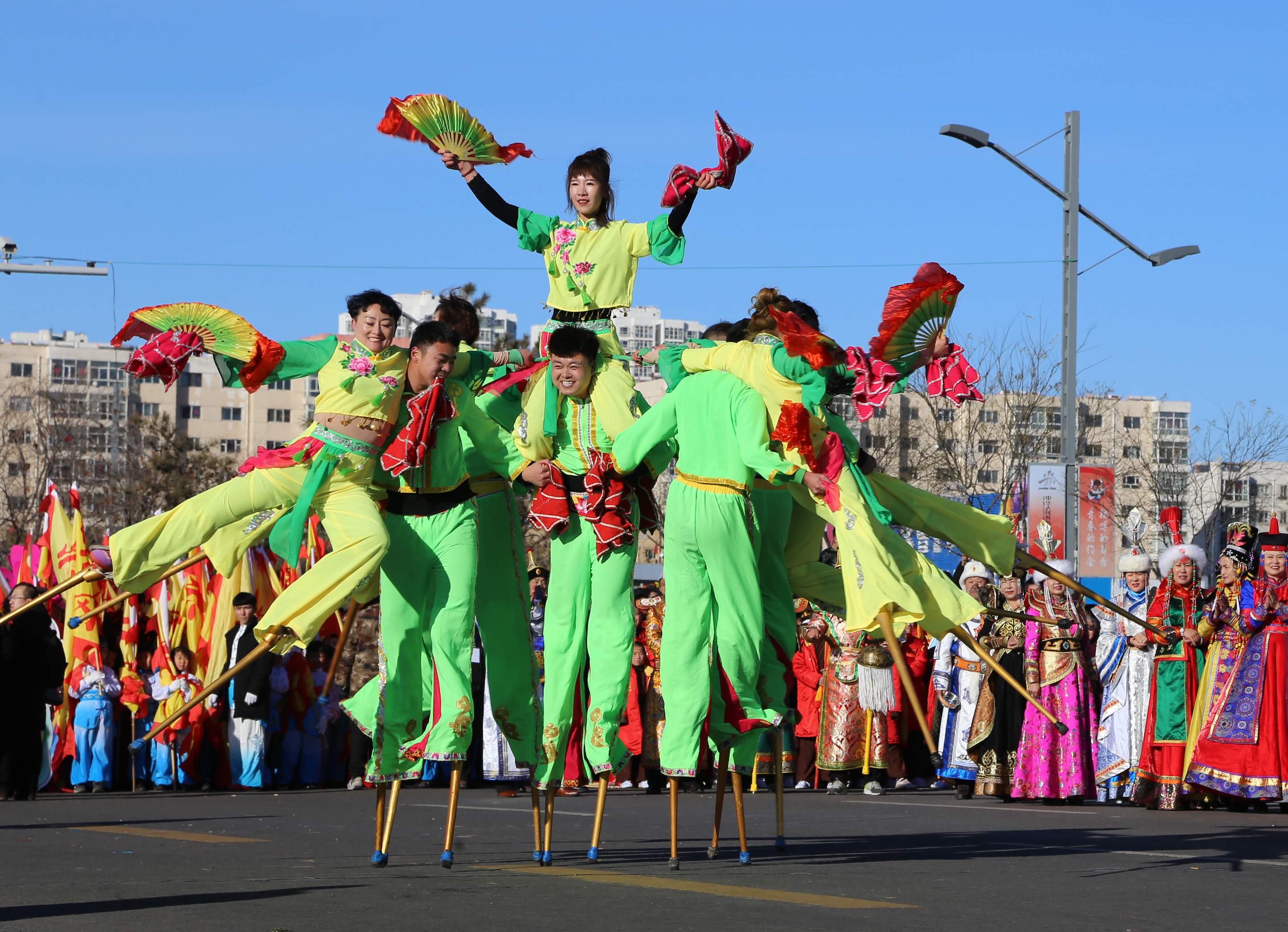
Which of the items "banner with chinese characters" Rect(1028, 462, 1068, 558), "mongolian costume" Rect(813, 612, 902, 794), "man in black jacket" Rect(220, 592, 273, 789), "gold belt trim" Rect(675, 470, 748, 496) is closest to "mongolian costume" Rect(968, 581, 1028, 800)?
"mongolian costume" Rect(813, 612, 902, 794)

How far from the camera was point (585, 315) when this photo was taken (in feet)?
28.2

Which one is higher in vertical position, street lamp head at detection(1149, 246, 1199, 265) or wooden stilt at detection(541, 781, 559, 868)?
street lamp head at detection(1149, 246, 1199, 265)

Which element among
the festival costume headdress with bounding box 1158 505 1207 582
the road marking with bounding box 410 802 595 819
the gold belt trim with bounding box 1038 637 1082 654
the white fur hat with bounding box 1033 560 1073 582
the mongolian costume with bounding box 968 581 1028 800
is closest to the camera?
the road marking with bounding box 410 802 595 819

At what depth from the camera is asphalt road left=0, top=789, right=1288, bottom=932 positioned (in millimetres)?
6070

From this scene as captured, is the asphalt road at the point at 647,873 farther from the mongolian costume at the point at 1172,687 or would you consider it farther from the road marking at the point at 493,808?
the mongolian costume at the point at 1172,687

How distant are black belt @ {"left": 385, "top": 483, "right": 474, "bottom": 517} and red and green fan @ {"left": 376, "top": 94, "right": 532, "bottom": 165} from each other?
172 cm

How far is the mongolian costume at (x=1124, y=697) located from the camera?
13656mm

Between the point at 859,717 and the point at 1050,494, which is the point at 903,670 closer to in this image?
the point at 859,717

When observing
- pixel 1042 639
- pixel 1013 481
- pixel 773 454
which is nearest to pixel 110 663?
pixel 1042 639

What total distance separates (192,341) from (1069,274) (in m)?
11.4

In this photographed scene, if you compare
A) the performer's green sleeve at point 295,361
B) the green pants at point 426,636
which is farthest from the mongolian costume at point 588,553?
the performer's green sleeve at point 295,361

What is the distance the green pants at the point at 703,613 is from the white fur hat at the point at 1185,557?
5.85m

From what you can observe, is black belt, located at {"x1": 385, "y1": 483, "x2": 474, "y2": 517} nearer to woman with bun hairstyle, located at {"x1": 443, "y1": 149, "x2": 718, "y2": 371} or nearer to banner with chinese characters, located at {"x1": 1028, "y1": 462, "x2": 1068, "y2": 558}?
woman with bun hairstyle, located at {"x1": 443, "y1": 149, "x2": 718, "y2": 371}

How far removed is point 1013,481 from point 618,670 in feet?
86.0
